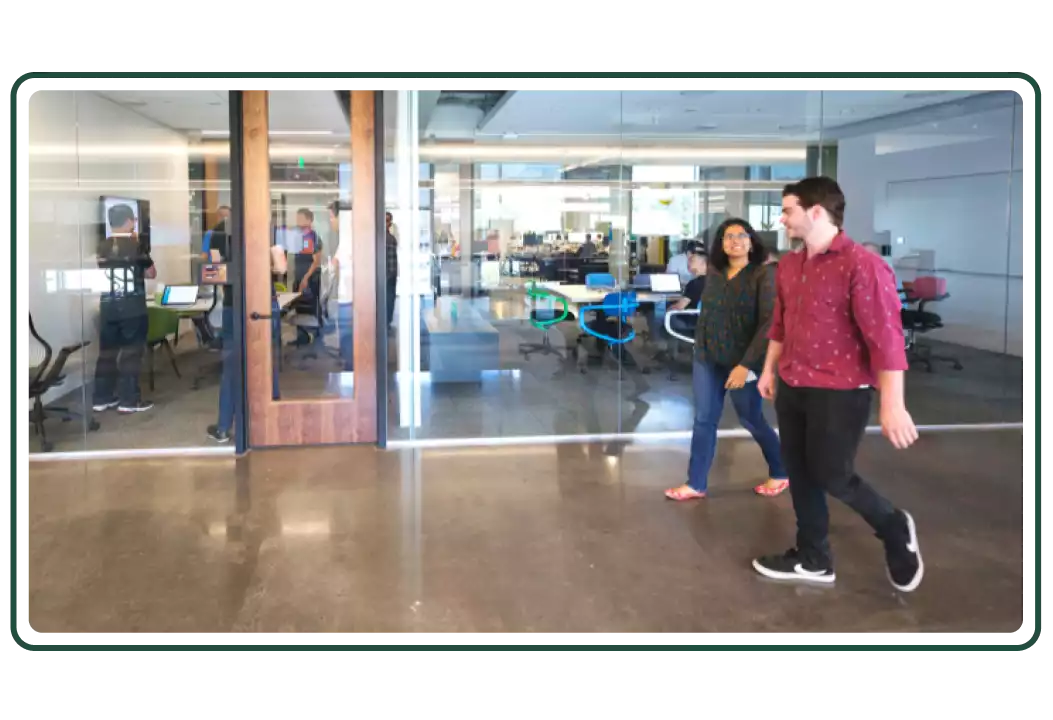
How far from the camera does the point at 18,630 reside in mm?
3627

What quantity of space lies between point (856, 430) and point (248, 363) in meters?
4.29

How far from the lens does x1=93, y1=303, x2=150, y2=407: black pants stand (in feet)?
22.2

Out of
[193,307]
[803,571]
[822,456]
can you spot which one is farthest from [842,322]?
[193,307]

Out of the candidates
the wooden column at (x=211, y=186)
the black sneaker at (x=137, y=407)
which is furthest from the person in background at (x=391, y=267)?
the black sneaker at (x=137, y=407)

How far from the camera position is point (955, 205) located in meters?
7.77

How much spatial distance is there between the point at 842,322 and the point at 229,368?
4345 millimetres

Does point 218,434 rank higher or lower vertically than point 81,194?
→ lower

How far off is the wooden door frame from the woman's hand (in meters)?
2.72

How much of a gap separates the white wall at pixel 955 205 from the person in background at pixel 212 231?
4.75 m

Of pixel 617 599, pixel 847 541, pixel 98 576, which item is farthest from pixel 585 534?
pixel 98 576

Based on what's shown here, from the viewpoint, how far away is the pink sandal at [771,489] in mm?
5699

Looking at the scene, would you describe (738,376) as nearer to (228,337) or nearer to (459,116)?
(459,116)

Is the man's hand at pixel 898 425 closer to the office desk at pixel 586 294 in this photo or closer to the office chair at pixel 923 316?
the office desk at pixel 586 294

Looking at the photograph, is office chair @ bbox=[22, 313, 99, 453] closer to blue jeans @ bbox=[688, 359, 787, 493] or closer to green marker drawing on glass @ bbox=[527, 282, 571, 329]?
green marker drawing on glass @ bbox=[527, 282, 571, 329]
